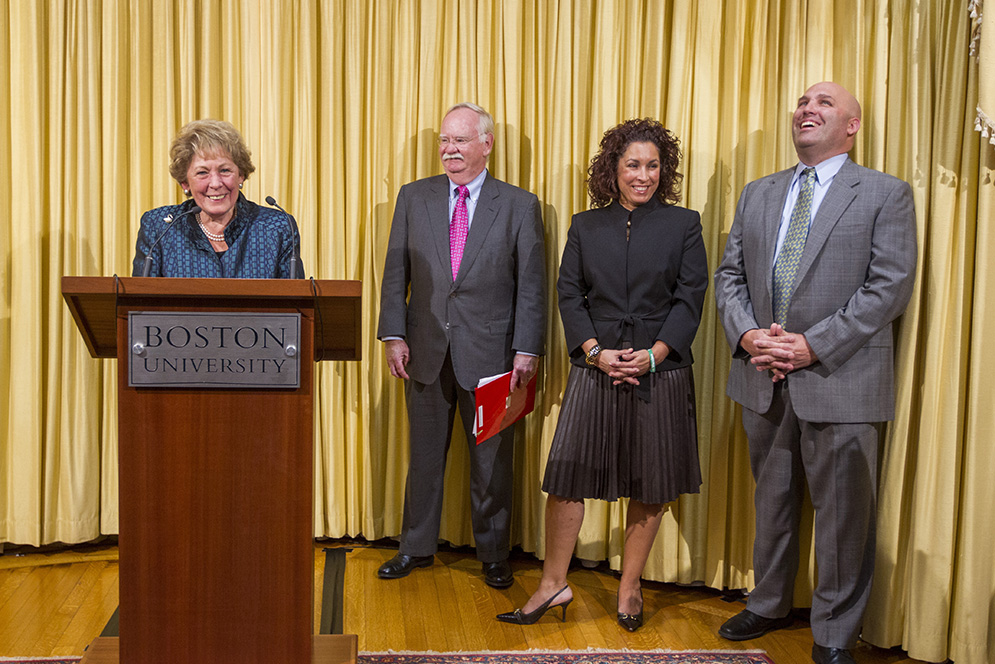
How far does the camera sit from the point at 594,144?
345 cm

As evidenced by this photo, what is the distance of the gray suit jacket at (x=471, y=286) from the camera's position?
3.19 m

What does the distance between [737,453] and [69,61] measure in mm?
Result: 3100

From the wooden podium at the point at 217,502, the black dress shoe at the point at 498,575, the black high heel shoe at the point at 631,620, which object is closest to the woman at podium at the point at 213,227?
the wooden podium at the point at 217,502

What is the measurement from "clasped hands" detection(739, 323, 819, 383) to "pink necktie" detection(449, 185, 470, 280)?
1125mm

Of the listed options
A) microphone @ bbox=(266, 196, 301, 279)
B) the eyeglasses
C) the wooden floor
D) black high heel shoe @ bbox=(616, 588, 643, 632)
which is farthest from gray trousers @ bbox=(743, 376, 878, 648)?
microphone @ bbox=(266, 196, 301, 279)

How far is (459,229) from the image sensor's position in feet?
10.7

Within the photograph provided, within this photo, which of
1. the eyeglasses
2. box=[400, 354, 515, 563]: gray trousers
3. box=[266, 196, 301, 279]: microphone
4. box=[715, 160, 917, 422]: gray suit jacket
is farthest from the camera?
box=[400, 354, 515, 563]: gray trousers

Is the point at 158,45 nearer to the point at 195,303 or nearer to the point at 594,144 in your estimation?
the point at 594,144

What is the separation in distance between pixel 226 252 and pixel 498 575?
1689 millimetres

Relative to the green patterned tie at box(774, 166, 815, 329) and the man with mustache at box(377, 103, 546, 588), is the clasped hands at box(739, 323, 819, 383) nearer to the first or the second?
the green patterned tie at box(774, 166, 815, 329)

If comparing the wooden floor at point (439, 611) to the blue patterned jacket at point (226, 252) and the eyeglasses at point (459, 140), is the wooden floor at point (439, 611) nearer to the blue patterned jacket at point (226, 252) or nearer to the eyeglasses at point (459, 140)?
the blue patterned jacket at point (226, 252)

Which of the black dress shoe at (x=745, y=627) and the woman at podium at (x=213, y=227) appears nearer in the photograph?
the woman at podium at (x=213, y=227)

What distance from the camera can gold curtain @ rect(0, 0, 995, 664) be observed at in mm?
3277

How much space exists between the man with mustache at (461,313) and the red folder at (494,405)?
0.35ft
